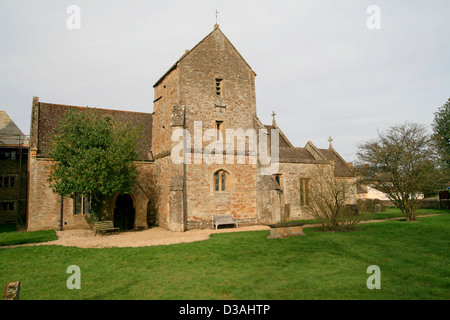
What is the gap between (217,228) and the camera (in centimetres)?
1820

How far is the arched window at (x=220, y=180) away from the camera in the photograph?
19.2m

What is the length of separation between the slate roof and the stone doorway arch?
311 centimetres

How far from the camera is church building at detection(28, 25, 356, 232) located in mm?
18266

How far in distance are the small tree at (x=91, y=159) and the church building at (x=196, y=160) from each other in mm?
1741

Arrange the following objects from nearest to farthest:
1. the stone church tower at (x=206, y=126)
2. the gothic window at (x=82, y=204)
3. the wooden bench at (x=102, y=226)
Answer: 1. the wooden bench at (x=102, y=226)
2. the stone church tower at (x=206, y=126)
3. the gothic window at (x=82, y=204)

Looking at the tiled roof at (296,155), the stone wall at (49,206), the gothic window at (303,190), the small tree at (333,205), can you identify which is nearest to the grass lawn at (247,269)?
the small tree at (333,205)

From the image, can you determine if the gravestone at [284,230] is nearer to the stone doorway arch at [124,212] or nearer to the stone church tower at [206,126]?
the stone church tower at [206,126]

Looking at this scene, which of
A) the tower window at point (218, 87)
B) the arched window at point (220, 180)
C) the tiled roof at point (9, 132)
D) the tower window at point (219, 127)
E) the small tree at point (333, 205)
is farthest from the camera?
the tiled roof at point (9, 132)

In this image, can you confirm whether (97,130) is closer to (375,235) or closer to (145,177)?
(145,177)

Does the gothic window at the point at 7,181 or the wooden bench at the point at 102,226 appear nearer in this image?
the wooden bench at the point at 102,226

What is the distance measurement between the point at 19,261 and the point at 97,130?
8.60 m

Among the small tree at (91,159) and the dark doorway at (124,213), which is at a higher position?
the small tree at (91,159)

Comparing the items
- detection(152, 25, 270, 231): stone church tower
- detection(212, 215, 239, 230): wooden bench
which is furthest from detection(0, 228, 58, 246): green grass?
detection(212, 215, 239, 230): wooden bench
